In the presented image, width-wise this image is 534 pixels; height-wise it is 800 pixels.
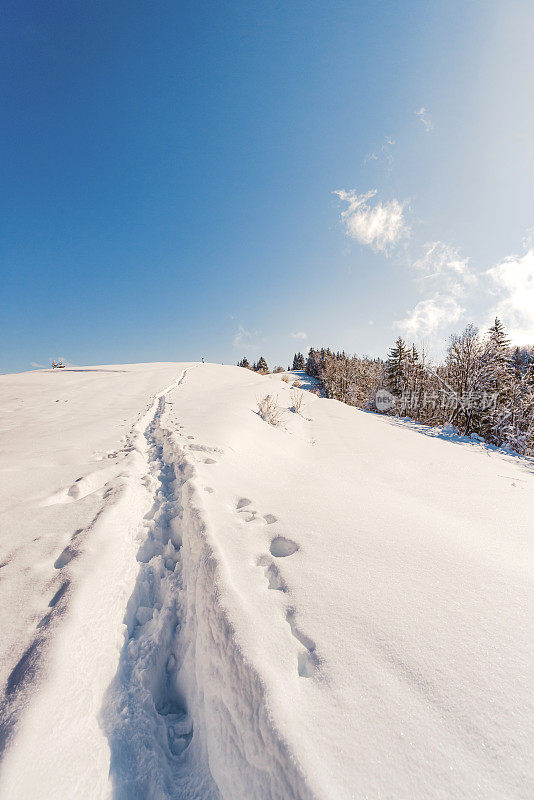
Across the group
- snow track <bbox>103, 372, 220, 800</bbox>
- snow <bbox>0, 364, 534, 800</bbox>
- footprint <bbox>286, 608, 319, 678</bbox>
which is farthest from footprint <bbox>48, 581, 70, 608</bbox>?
footprint <bbox>286, 608, 319, 678</bbox>

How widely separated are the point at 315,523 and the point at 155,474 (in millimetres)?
1703

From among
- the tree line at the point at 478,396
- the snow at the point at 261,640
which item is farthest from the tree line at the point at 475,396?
the snow at the point at 261,640

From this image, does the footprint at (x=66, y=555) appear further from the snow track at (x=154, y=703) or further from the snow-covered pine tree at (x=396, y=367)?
the snow-covered pine tree at (x=396, y=367)

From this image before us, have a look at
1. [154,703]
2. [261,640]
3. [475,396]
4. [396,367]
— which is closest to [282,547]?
[261,640]

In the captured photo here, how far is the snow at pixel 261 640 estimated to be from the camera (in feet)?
2.26

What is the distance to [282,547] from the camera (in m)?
1.61

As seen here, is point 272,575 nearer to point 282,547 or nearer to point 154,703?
point 282,547

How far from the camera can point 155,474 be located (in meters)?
2.70

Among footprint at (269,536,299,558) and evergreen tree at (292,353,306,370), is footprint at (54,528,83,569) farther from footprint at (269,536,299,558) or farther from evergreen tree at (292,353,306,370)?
evergreen tree at (292,353,306,370)

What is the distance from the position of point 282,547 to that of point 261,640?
654 millimetres

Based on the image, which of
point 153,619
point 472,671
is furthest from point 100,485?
point 472,671

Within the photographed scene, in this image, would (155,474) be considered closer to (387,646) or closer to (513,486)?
(387,646)

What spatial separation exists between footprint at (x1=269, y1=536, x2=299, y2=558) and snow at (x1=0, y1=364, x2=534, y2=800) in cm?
1

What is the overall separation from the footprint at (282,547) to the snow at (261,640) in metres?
0.01
